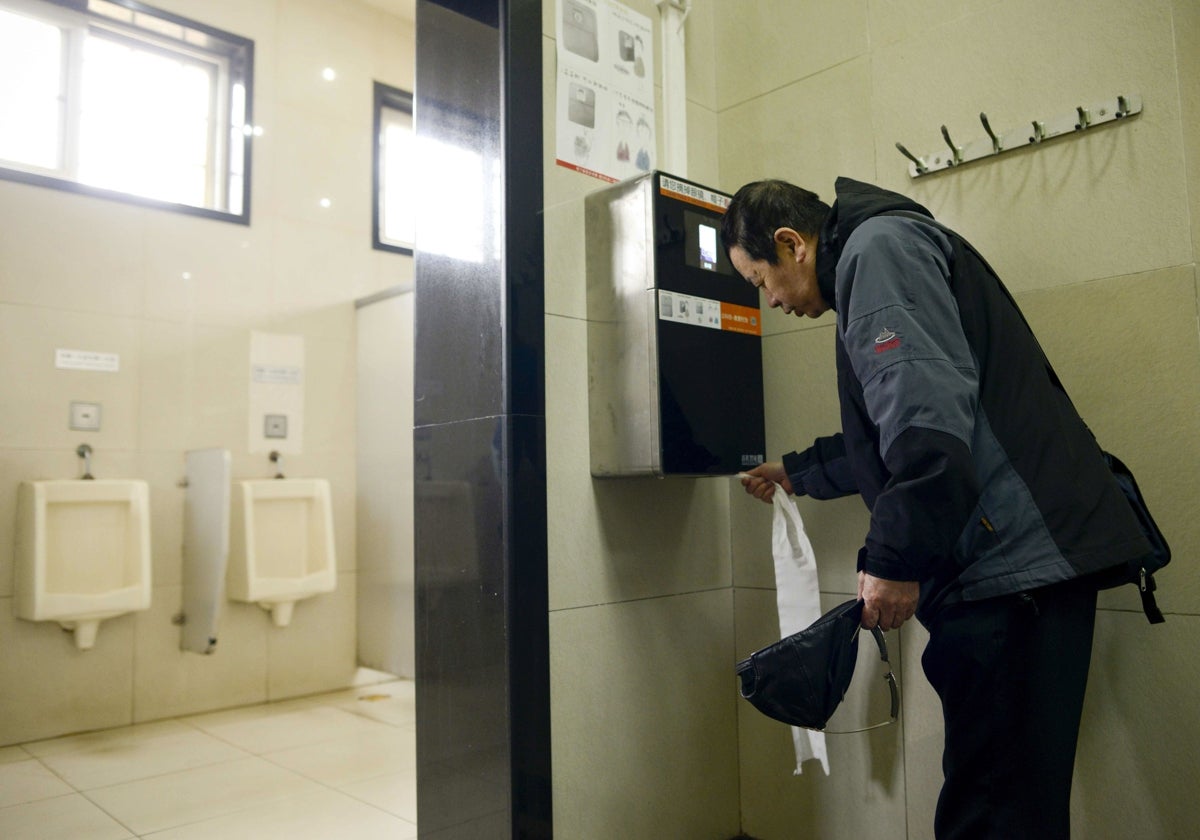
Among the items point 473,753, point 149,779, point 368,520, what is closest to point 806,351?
point 473,753

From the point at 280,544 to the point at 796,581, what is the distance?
104 inches

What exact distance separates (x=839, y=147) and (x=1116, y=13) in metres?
0.58

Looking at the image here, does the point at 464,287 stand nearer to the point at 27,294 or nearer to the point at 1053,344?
the point at 1053,344

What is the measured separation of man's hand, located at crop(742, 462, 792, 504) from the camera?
1872mm

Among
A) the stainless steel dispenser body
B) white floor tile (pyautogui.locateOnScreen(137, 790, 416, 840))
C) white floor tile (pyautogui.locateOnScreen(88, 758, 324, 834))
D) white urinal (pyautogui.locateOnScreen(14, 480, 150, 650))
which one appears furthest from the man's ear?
white urinal (pyautogui.locateOnScreen(14, 480, 150, 650))

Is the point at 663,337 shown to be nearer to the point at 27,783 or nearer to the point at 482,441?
the point at 482,441

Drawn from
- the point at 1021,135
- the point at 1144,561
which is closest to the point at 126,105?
the point at 1021,135

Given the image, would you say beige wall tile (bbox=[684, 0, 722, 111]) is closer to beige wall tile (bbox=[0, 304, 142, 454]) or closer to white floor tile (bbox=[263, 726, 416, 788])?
white floor tile (bbox=[263, 726, 416, 788])

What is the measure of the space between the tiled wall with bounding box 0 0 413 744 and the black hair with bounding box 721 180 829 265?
288cm

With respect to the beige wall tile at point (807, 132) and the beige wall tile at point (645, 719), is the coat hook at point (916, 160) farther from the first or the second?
the beige wall tile at point (645, 719)

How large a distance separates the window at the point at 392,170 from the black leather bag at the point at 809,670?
3.49 meters

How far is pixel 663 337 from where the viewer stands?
173 cm

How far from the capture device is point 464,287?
1.78m

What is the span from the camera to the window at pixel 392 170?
4.37m
